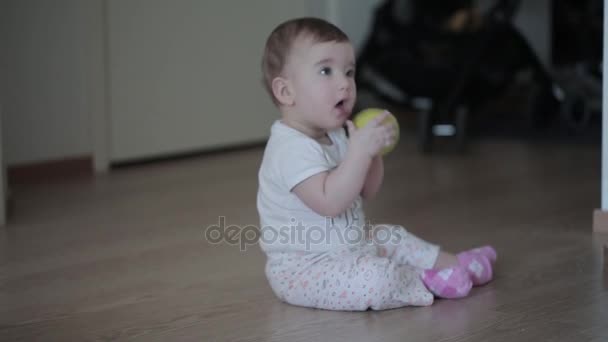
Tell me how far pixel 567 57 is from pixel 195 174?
166 centimetres

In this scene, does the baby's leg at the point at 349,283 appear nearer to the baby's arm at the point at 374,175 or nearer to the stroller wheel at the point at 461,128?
the baby's arm at the point at 374,175

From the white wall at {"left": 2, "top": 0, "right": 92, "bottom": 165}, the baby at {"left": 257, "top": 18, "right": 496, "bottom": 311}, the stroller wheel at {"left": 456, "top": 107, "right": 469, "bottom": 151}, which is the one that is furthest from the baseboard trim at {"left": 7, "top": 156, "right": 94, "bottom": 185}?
the baby at {"left": 257, "top": 18, "right": 496, "bottom": 311}

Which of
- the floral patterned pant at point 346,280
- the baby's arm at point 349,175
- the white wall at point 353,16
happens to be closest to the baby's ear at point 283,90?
the baby's arm at point 349,175

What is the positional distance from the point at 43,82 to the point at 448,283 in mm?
1612

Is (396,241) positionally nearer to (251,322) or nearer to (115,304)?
(251,322)

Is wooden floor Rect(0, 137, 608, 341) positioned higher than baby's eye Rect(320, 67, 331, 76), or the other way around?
baby's eye Rect(320, 67, 331, 76)

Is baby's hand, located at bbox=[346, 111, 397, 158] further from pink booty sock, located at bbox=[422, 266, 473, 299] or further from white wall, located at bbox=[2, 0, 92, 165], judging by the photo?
white wall, located at bbox=[2, 0, 92, 165]

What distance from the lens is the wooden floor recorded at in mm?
1280

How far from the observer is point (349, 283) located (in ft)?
4.39

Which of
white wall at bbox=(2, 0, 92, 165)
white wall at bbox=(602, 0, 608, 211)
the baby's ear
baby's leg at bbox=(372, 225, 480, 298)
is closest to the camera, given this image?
the baby's ear

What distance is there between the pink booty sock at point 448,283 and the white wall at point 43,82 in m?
1.55

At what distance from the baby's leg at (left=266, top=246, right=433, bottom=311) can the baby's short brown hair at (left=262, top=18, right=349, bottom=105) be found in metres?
0.29

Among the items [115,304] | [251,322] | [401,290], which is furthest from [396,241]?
[115,304]

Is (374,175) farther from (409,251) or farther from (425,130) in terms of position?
(425,130)
